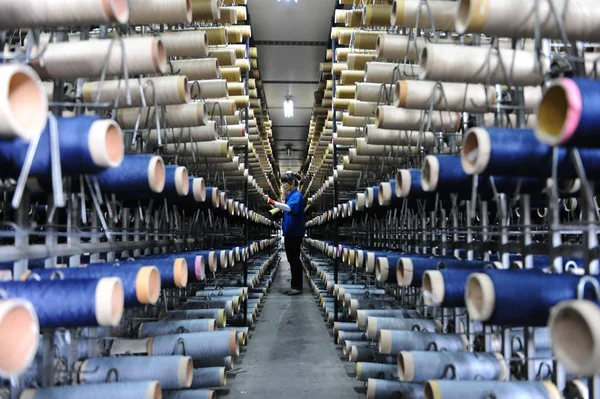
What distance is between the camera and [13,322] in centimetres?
92

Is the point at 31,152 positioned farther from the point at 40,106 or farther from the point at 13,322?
the point at 13,322

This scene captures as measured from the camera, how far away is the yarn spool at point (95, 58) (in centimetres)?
153

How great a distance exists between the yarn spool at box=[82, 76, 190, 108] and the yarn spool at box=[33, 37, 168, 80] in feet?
0.90

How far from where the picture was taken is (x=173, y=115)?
89.4 inches

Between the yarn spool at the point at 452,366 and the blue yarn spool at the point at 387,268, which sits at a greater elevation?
the blue yarn spool at the point at 387,268

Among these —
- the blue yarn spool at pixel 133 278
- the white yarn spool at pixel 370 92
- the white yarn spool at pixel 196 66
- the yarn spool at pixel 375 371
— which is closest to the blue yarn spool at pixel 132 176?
the blue yarn spool at pixel 133 278

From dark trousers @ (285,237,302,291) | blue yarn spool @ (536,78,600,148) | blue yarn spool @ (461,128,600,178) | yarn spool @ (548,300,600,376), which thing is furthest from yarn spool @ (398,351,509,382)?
dark trousers @ (285,237,302,291)

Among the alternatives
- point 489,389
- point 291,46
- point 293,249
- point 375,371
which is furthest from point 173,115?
point 291,46

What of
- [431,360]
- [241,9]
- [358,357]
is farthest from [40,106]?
[241,9]

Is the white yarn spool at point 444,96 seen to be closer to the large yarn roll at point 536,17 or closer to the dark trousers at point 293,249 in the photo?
the large yarn roll at point 536,17

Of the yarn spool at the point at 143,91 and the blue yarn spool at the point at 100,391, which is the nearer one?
the blue yarn spool at the point at 100,391

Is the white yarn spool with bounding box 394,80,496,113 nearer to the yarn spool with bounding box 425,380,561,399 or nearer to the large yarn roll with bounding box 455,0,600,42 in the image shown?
the large yarn roll with bounding box 455,0,600,42

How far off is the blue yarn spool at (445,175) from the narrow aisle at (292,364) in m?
1.72

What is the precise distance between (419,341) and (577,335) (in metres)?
1.46
